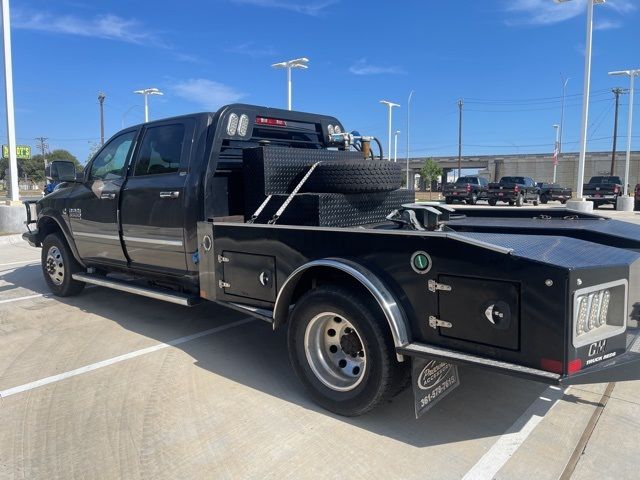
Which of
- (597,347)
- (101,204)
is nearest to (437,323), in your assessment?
(597,347)

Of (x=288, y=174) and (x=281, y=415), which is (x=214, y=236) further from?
(x=281, y=415)

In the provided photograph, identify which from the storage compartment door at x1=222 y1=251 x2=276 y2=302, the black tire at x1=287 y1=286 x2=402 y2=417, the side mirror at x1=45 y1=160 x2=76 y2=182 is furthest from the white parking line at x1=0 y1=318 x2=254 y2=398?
the side mirror at x1=45 y1=160 x2=76 y2=182

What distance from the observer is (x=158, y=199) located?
495cm

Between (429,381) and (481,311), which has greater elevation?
(481,311)

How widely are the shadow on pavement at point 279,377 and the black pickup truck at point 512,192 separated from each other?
2641 centimetres

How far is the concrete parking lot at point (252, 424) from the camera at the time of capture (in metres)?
2.87

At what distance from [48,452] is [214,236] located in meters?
1.93

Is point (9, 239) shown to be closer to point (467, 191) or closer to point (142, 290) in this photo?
point (142, 290)

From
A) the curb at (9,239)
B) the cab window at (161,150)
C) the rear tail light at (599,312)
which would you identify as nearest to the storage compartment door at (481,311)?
the rear tail light at (599,312)

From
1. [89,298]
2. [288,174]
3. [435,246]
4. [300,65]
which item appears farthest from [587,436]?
[300,65]

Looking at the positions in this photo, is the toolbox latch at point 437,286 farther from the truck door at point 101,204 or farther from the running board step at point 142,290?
the truck door at point 101,204

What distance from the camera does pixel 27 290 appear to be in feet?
23.7

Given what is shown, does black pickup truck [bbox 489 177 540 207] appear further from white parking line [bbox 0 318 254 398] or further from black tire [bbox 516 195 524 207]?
white parking line [bbox 0 318 254 398]

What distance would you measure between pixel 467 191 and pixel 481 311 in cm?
2827
